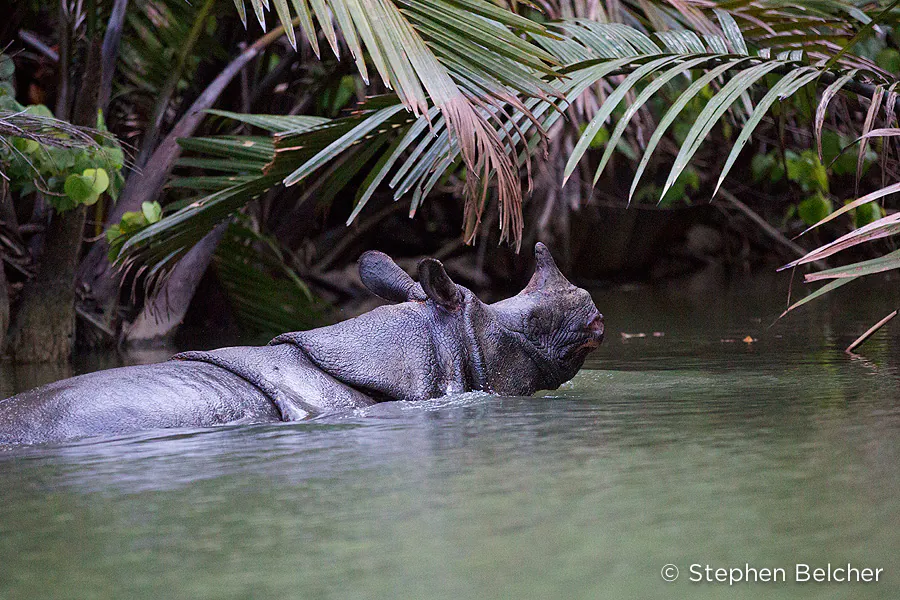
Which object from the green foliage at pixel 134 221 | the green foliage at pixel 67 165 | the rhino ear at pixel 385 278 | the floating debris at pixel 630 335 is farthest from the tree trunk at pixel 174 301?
the rhino ear at pixel 385 278

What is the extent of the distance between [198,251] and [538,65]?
3.97 metres

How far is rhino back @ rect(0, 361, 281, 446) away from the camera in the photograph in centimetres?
349

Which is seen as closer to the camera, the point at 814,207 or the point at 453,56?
the point at 453,56

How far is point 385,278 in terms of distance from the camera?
14.5 feet

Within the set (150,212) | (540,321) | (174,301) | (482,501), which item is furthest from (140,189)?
(482,501)

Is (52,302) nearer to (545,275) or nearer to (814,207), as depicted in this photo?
(545,275)

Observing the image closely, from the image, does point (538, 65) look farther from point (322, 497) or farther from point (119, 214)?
point (119, 214)

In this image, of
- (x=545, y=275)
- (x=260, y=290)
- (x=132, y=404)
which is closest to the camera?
(x=132, y=404)

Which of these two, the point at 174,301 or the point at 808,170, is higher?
the point at 808,170

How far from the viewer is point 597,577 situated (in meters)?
1.97

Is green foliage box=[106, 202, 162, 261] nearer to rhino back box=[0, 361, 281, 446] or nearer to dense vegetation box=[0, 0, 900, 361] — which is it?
dense vegetation box=[0, 0, 900, 361]

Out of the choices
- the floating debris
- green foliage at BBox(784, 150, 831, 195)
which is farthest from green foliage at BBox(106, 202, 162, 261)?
green foliage at BBox(784, 150, 831, 195)

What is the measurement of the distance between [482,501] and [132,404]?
1.51 meters

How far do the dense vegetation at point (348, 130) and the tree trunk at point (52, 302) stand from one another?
0.01m
